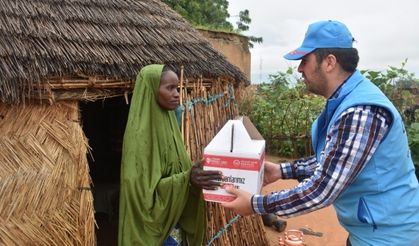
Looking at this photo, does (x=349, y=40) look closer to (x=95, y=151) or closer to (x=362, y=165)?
(x=362, y=165)

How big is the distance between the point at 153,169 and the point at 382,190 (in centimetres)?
149

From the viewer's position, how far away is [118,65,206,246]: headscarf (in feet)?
9.14

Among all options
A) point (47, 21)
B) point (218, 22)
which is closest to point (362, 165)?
point (47, 21)

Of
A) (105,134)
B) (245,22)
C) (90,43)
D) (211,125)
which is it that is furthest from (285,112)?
(245,22)

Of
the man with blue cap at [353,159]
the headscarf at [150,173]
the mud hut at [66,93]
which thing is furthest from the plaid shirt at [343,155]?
the mud hut at [66,93]

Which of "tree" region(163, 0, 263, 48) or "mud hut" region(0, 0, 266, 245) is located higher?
"tree" region(163, 0, 263, 48)

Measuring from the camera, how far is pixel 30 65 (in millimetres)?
2932

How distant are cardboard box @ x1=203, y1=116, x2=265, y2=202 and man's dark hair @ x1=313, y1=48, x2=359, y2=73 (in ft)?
2.23

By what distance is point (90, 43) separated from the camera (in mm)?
3566

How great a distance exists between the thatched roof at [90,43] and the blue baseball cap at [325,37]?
1874mm

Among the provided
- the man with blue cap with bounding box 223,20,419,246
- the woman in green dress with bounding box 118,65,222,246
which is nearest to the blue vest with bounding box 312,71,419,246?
the man with blue cap with bounding box 223,20,419,246

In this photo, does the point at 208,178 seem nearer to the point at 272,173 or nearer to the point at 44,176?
the point at 272,173

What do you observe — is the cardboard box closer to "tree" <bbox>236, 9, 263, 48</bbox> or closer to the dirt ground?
the dirt ground

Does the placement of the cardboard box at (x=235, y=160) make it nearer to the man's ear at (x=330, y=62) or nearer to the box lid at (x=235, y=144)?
the box lid at (x=235, y=144)
